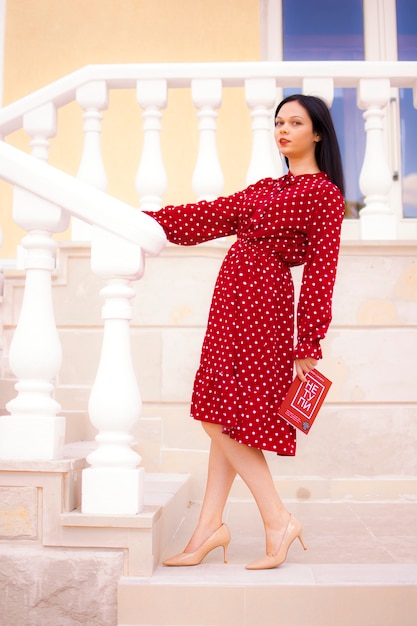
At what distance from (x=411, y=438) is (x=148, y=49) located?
3492 millimetres

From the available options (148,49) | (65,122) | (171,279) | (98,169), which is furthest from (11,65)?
(171,279)

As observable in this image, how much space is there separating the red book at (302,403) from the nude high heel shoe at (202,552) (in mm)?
435

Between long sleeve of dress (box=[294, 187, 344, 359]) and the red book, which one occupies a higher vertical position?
long sleeve of dress (box=[294, 187, 344, 359])

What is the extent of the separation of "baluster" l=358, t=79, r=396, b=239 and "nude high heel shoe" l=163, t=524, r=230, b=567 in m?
1.74

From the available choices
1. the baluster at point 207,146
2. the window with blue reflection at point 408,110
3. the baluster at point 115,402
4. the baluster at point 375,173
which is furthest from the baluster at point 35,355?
the window with blue reflection at point 408,110

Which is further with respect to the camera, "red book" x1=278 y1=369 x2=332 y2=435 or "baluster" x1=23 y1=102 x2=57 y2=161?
"baluster" x1=23 y1=102 x2=57 y2=161

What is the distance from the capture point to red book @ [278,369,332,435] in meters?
1.95

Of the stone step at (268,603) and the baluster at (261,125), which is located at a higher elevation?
the baluster at (261,125)

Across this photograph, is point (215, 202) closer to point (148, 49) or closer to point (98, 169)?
point (98, 169)

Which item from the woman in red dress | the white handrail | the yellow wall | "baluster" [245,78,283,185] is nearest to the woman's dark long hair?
the woman in red dress

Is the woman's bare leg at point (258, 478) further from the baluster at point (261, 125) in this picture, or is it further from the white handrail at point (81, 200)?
the baluster at point (261, 125)

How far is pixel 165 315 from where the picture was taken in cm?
316

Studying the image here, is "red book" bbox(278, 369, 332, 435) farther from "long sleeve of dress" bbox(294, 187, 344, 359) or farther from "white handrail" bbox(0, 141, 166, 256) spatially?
"white handrail" bbox(0, 141, 166, 256)

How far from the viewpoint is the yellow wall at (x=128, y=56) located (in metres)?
4.82
